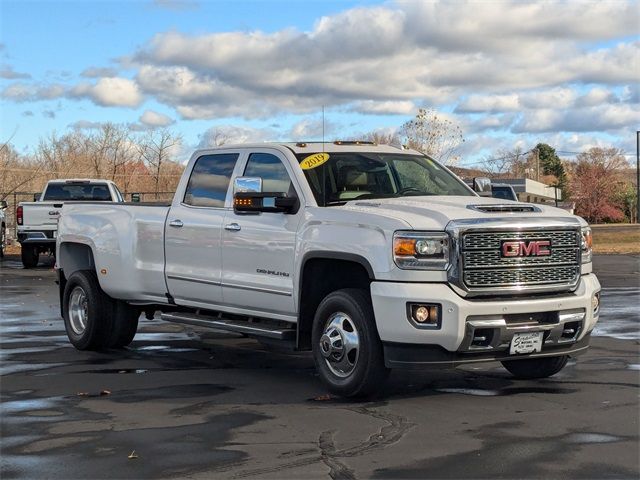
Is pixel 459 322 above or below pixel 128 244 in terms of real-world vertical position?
below

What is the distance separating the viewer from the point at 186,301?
9.11m

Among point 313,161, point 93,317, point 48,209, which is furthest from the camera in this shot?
point 48,209

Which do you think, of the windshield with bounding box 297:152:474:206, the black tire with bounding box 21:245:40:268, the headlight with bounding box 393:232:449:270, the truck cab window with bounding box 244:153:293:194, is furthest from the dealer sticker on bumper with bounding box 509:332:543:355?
the black tire with bounding box 21:245:40:268

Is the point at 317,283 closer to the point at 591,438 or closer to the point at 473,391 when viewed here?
the point at 473,391

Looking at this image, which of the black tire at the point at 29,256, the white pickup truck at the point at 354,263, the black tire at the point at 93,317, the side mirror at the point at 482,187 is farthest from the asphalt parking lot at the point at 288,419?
the black tire at the point at 29,256

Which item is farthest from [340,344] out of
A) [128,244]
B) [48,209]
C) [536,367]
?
[48,209]

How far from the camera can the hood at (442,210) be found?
695 cm

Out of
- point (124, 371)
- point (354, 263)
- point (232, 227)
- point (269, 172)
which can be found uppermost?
point (269, 172)

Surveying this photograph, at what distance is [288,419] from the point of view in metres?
6.62

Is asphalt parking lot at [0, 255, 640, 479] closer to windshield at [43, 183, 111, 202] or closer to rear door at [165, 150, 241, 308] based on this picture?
rear door at [165, 150, 241, 308]

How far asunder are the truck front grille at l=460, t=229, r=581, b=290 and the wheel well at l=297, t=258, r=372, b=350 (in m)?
1.01

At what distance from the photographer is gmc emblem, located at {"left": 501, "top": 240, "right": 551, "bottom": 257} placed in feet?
22.9

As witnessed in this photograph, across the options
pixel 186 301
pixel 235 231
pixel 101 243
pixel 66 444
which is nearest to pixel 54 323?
pixel 101 243

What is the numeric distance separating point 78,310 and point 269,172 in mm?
3228
